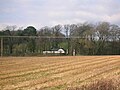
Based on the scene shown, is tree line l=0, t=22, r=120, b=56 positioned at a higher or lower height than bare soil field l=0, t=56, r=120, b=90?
higher

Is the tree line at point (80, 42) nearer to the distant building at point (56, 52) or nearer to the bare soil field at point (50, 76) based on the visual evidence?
the distant building at point (56, 52)

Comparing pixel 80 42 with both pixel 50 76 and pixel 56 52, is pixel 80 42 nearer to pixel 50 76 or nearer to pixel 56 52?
pixel 56 52

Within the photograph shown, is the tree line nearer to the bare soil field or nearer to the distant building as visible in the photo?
the distant building

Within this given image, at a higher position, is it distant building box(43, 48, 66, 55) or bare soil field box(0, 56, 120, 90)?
distant building box(43, 48, 66, 55)

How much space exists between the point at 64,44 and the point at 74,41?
7.03 metres

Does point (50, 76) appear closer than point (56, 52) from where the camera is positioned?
Yes

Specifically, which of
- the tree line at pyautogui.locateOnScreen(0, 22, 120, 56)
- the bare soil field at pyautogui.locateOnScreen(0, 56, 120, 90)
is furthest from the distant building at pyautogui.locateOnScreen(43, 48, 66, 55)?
the bare soil field at pyautogui.locateOnScreen(0, 56, 120, 90)

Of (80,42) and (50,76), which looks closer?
(50,76)

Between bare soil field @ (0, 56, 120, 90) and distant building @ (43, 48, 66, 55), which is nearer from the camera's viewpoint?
bare soil field @ (0, 56, 120, 90)

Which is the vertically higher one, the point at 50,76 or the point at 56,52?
the point at 56,52

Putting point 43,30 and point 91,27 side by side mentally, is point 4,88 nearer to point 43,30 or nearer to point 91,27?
point 91,27

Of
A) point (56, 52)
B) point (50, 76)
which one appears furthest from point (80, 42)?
point (50, 76)

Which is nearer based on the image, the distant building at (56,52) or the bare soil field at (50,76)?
the bare soil field at (50,76)

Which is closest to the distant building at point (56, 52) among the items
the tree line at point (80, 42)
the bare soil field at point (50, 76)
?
the tree line at point (80, 42)
